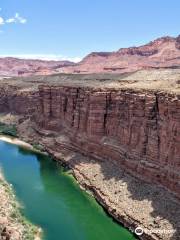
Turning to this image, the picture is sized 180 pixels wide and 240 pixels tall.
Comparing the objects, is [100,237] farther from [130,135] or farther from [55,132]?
[55,132]

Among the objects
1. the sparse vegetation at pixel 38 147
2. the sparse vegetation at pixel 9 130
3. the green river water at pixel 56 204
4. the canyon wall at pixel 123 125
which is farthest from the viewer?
the sparse vegetation at pixel 9 130

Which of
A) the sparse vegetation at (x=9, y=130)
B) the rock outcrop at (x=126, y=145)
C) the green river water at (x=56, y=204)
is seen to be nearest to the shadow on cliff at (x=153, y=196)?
the rock outcrop at (x=126, y=145)

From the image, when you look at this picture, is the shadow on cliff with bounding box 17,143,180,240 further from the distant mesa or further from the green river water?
the distant mesa

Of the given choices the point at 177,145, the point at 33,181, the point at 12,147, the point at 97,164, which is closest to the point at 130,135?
the point at 97,164

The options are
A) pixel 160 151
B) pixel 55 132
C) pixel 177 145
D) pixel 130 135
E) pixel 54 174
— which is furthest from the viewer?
pixel 55 132

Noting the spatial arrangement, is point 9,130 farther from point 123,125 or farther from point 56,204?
point 56,204

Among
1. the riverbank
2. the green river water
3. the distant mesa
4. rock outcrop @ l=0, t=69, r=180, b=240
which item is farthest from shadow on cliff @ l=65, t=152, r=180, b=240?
the distant mesa

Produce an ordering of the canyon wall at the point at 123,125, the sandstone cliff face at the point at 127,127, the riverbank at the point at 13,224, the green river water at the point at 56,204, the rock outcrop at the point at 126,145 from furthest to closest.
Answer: the canyon wall at the point at 123,125 < the sandstone cliff face at the point at 127,127 < the rock outcrop at the point at 126,145 < the green river water at the point at 56,204 < the riverbank at the point at 13,224

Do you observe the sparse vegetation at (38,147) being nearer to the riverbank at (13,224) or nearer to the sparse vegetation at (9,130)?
the sparse vegetation at (9,130)
